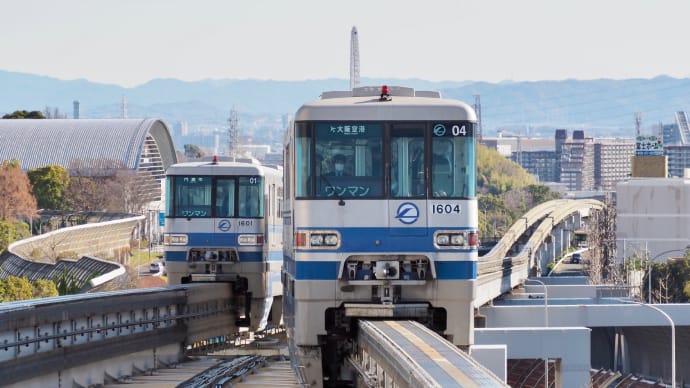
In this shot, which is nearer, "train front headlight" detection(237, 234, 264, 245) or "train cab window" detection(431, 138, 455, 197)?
"train cab window" detection(431, 138, 455, 197)

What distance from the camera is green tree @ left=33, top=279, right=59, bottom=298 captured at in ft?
165

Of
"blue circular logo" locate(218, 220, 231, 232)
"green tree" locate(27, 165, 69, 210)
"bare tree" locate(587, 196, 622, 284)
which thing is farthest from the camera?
"green tree" locate(27, 165, 69, 210)

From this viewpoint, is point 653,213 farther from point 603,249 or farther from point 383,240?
point 383,240

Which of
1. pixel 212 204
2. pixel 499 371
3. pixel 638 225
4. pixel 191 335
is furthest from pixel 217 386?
pixel 638 225

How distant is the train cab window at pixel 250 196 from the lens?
32.0 metres

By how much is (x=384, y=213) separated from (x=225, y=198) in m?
13.8

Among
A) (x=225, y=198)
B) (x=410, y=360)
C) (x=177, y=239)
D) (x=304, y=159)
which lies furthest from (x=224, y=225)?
(x=410, y=360)

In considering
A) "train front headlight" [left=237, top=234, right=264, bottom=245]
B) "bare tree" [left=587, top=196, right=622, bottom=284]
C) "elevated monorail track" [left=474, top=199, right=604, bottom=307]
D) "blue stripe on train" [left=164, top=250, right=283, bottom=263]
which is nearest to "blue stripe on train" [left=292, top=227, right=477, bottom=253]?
"train front headlight" [left=237, top=234, right=264, bottom=245]

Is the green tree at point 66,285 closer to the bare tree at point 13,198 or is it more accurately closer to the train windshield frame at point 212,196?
the train windshield frame at point 212,196

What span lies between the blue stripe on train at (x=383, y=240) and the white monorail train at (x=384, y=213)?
12mm

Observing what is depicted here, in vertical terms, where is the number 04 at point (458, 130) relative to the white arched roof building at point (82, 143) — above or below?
below

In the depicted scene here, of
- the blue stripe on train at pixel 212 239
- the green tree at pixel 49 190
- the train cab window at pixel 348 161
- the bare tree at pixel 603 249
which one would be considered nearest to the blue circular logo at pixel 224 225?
the blue stripe on train at pixel 212 239

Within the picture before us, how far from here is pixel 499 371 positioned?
3447cm

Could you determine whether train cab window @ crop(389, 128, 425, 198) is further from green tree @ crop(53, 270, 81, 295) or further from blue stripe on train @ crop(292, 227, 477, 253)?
green tree @ crop(53, 270, 81, 295)
